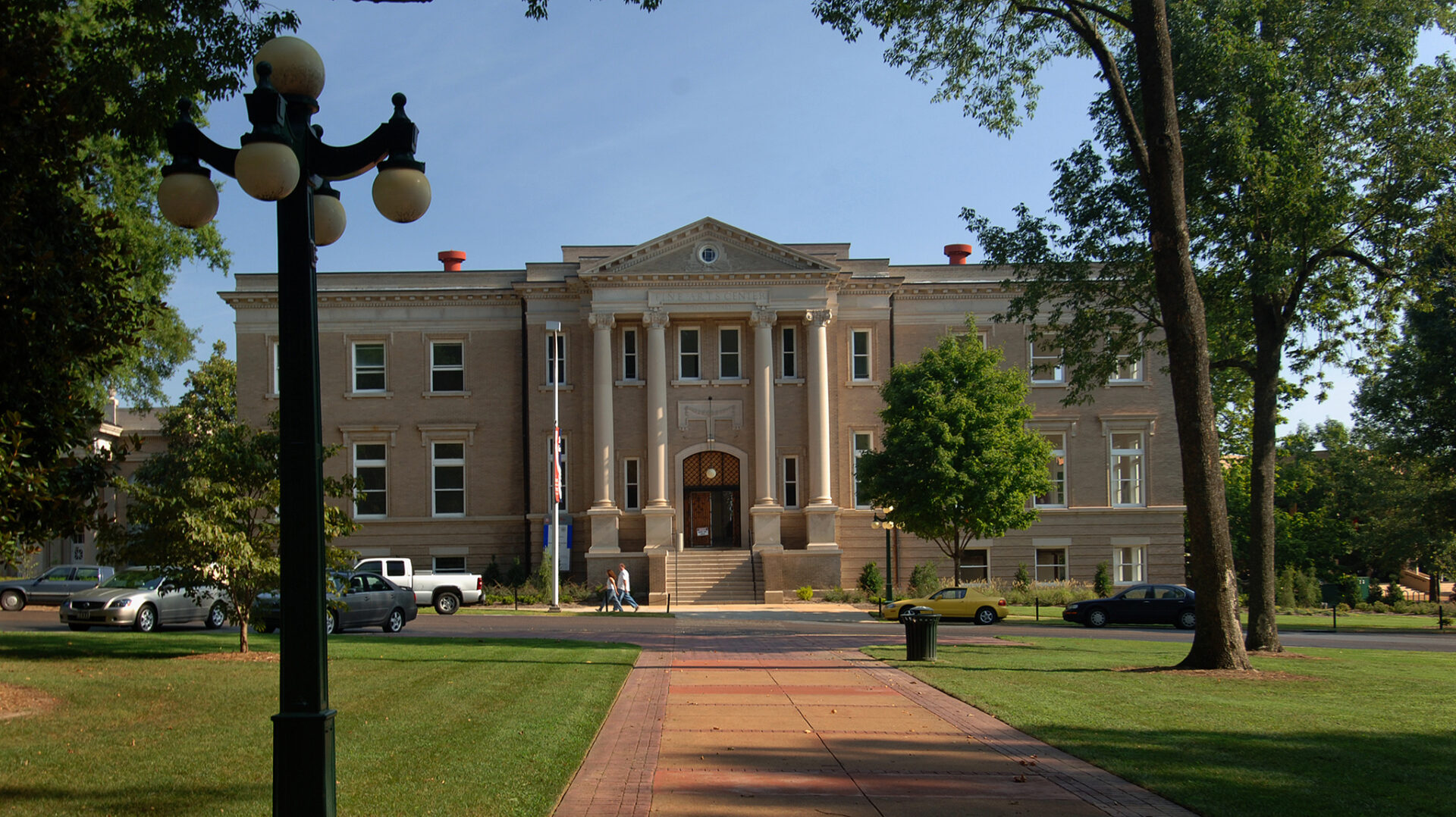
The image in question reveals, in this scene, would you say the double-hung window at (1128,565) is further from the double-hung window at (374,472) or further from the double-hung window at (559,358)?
the double-hung window at (374,472)

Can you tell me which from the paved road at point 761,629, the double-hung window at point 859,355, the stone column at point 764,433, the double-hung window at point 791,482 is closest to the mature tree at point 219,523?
the paved road at point 761,629

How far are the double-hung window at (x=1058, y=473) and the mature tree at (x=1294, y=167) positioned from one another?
71.1ft

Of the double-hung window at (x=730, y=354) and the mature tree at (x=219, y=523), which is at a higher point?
the double-hung window at (x=730, y=354)

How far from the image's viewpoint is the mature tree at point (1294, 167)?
69.6ft

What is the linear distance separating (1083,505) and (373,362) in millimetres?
30031

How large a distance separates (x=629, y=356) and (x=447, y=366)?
7.65 m

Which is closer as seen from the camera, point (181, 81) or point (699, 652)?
point (181, 81)

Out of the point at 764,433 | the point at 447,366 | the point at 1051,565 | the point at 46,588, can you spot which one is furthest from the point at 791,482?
the point at 46,588

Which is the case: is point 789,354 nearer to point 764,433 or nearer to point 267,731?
point 764,433

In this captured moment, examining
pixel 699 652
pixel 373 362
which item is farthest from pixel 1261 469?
pixel 373 362

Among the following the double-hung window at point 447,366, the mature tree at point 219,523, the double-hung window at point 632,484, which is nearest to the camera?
the mature tree at point 219,523

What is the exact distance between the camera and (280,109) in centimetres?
615

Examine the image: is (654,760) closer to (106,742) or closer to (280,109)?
(106,742)

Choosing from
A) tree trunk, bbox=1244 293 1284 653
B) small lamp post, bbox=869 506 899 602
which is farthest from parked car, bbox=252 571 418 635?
tree trunk, bbox=1244 293 1284 653
